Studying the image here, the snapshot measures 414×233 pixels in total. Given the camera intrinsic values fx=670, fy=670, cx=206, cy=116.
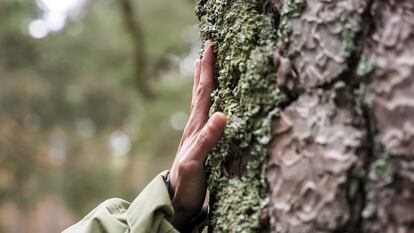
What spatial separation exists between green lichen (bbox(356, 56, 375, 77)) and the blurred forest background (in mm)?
6915

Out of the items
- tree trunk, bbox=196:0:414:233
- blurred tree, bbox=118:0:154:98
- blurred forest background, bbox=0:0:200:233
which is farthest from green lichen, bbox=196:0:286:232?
blurred forest background, bbox=0:0:200:233

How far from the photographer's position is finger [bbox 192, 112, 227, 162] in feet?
4.01

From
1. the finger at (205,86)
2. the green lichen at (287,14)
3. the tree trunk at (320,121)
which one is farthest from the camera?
the finger at (205,86)

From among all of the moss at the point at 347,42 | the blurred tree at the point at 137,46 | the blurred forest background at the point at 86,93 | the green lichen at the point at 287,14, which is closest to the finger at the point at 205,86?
the green lichen at the point at 287,14

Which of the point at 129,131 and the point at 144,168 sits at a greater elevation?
the point at 129,131

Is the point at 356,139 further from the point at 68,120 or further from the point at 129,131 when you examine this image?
the point at 129,131

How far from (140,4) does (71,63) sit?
168 centimetres

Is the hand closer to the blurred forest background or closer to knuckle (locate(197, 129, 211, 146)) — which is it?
knuckle (locate(197, 129, 211, 146))

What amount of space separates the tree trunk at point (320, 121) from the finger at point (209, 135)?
20 millimetres

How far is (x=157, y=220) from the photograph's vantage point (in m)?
1.19

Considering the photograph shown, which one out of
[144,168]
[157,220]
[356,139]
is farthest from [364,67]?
[144,168]

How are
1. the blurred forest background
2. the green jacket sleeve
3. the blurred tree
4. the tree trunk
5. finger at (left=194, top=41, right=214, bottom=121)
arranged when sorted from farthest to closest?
the blurred forest background < the blurred tree < finger at (left=194, top=41, right=214, bottom=121) < the green jacket sleeve < the tree trunk

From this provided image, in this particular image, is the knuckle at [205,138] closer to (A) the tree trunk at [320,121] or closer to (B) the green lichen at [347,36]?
(A) the tree trunk at [320,121]

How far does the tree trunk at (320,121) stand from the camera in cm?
91
